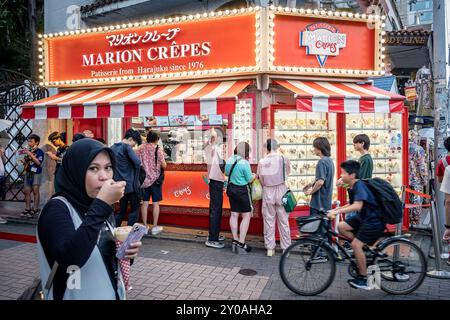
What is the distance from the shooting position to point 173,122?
9688 mm

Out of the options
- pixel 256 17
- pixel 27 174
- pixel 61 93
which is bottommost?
pixel 27 174

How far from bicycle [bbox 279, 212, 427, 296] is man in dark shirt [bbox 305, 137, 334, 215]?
1380 millimetres

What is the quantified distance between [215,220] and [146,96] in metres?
3.13

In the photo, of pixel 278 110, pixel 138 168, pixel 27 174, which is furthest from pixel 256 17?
pixel 27 174

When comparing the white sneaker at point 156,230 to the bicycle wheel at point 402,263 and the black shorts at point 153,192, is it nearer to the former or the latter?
the black shorts at point 153,192

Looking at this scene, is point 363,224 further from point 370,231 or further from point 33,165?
point 33,165

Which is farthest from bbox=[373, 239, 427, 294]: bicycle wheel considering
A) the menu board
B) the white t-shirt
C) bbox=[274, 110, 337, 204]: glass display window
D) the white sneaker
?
the menu board

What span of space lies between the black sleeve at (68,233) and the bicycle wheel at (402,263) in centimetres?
402

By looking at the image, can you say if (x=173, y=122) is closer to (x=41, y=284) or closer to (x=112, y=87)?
(x=112, y=87)

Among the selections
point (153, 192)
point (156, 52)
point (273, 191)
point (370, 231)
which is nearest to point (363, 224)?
point (370, 231)

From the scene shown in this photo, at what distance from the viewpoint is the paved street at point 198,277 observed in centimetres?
499

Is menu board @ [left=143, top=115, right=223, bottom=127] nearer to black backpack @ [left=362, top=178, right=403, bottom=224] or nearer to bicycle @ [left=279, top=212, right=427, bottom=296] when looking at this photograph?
bicycle @ [left=279, top=212, right=427, bottom=296]

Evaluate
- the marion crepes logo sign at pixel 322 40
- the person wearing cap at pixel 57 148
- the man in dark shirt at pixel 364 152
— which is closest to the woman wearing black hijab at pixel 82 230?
the man in dark shirt at pixel 364 152
